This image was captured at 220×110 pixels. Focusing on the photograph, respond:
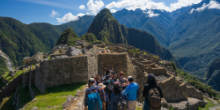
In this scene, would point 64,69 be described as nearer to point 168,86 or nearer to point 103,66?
point 103,66

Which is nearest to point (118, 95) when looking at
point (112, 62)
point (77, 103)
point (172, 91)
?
point (77, 103)

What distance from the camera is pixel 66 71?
45.2ft

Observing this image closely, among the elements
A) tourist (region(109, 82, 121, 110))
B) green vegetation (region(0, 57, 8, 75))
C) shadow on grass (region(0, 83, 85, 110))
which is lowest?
green vegetation (region(0, 57, 8, 75))

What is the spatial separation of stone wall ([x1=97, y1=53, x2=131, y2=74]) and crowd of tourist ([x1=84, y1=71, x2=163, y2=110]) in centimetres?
765

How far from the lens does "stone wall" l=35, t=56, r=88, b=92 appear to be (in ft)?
45.1

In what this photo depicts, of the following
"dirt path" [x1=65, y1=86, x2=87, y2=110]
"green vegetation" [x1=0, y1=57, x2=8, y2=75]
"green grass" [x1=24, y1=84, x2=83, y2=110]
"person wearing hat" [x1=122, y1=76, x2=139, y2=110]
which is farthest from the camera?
"green vegetation" [x1=0, y1=57, x2=8, y2=75]

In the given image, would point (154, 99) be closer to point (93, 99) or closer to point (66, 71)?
point (93, 99)

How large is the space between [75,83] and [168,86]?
14724mm

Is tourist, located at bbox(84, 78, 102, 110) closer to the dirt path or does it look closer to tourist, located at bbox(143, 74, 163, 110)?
tourist, located at bbox(143, 74, 163, 110)

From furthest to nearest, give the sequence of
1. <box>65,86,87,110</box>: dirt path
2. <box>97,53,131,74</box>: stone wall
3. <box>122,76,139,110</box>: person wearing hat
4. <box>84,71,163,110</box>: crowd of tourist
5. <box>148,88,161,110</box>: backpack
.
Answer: <box>97,53,131,74</box>: stone wall, <box>65,86,87,110</box>: dirt path, <box>122,76,139,110</box>: person wearing hat, <box>84,71,163,110</box>: crowd of tourist, <box>148,88,161,110</box>: backpack

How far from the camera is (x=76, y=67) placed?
45.1ft

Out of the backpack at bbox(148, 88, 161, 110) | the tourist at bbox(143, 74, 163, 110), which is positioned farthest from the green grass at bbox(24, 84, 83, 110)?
the backpack at bbox(148, 88, 161, 110)

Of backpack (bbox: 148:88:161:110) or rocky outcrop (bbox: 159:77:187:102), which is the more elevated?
backpack (bbox: 148:88:161:110)

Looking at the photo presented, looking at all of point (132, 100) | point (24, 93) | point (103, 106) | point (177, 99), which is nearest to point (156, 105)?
point (132, 100)
